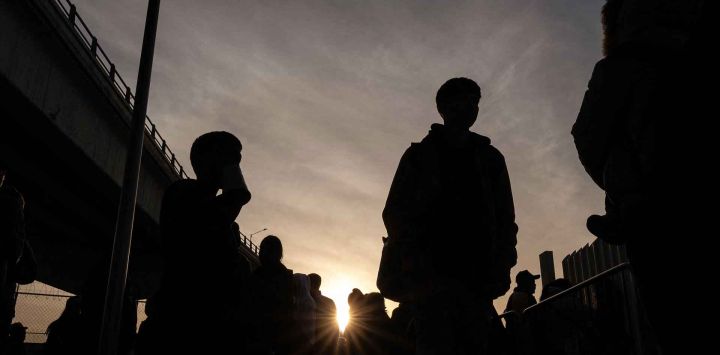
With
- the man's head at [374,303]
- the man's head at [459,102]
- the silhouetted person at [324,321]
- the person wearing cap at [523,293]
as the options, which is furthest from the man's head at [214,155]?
the man's head at [374,303]

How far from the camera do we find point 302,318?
21.1 feet

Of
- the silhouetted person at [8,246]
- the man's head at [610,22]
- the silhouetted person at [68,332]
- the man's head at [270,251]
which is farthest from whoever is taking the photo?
the man's head at [270,251]

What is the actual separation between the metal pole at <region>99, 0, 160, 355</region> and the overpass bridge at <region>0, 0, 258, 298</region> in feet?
4.01

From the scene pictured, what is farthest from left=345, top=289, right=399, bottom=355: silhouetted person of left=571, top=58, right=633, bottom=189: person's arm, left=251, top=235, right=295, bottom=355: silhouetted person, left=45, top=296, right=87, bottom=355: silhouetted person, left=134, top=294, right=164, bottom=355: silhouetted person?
left=571, top=58, right=633, bottom=189: person's arm

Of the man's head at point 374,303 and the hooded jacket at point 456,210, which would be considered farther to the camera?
the man's head at point 374,303

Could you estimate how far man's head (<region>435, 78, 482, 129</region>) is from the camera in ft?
11.3

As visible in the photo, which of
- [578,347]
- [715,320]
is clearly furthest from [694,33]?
[578,347]

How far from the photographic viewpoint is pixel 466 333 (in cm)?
294

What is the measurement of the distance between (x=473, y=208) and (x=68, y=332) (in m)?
4.14

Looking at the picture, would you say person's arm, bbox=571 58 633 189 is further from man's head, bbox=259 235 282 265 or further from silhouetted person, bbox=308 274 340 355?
silhouetted person, bbox=308 274 340 355

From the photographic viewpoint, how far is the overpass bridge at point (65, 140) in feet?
48.3

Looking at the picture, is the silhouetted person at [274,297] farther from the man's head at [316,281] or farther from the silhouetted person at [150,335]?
the silhouetted person at [150,335]

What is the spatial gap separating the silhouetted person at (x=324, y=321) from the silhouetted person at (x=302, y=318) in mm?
838

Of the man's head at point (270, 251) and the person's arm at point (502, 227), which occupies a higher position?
the man's head at point (270, 251)
